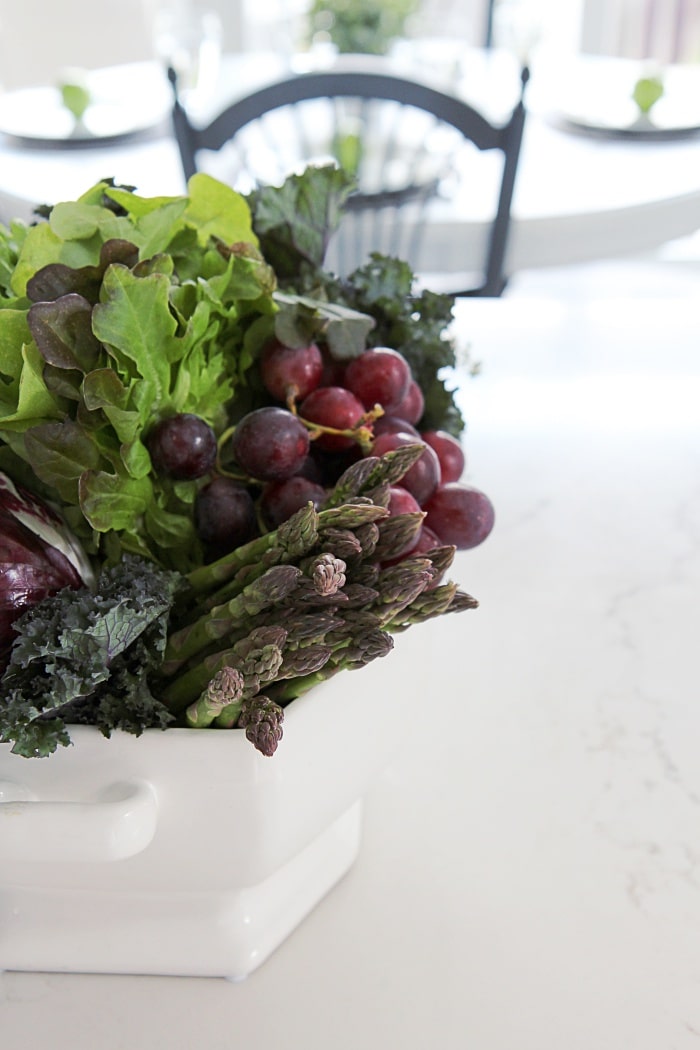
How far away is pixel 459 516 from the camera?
568 mm

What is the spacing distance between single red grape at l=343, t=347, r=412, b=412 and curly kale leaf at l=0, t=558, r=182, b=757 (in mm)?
187

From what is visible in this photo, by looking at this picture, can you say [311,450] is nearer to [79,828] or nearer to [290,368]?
[290,368]

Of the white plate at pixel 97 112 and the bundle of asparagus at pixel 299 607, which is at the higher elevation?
the white plate at pixel 97 112

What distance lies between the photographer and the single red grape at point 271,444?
0.52 meters

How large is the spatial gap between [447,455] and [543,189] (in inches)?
43.3

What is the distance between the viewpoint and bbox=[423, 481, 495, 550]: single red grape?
568mm

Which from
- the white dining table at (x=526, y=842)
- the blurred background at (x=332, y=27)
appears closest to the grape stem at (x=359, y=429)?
the white dining table at (x=526, y=842)

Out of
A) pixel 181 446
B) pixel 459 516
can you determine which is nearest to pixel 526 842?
pixel 459 516

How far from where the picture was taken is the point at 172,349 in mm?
503

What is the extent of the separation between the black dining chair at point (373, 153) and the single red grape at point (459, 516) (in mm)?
810

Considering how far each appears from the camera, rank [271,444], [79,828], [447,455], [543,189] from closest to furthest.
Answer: [79,828], [271,444], [447,455], [543,189]

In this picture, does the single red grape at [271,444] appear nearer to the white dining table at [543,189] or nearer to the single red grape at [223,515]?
the single red grape at [223,515]

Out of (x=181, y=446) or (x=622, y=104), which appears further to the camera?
(x=622, y=104)

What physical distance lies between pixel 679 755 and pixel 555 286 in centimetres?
208
